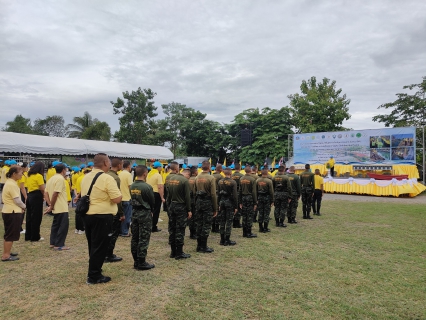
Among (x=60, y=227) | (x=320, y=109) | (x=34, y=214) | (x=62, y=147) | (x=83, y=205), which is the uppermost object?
(x=320, y=109)

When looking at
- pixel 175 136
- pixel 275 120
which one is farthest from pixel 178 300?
pixel 175 136

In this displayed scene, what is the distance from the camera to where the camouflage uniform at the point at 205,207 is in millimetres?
5996

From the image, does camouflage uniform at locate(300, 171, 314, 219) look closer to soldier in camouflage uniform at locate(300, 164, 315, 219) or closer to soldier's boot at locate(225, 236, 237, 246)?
soldier in camouflage uniform at locate(300, 164, 315, 219)

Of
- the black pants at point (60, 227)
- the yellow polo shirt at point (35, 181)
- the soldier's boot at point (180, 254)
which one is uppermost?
the yellow polo shirt at point (35, 181)

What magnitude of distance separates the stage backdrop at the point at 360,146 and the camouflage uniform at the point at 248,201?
50.4 ft

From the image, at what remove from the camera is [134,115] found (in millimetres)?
36750

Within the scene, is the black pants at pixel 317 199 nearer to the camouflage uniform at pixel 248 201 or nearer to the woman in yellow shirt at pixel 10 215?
the camouflage uniform at pixel 248 201

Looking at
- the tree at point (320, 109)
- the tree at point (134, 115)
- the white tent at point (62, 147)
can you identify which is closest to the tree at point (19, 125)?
the tree at point (134, 115)

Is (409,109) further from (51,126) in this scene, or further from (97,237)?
(51,126)

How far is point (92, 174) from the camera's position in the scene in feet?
14.1

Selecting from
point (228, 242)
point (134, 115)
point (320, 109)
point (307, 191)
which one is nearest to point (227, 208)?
point (228, 242)

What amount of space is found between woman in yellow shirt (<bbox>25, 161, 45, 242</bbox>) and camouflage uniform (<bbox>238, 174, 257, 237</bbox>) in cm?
472

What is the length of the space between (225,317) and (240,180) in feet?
14.8

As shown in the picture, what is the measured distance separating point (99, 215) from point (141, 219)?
2.68ft
